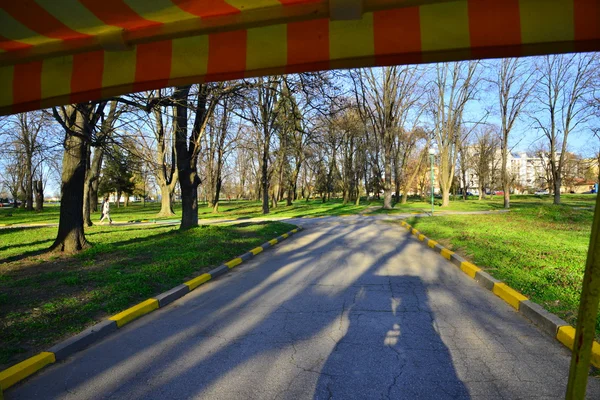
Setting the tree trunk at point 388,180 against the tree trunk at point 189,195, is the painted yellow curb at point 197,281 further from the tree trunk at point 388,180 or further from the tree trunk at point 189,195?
the tree trunk at point 388,180

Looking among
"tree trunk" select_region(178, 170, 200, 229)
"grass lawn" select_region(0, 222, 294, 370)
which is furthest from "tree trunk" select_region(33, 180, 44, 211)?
"tree trunk" select_region(178, 170, 200, 229)

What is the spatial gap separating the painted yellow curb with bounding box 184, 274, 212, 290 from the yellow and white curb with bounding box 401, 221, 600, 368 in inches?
216

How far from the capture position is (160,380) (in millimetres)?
3209

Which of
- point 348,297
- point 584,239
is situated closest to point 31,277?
point 348,297

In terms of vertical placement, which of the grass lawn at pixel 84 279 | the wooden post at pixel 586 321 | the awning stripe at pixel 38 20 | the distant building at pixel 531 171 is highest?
the distant building at pixel 531 171

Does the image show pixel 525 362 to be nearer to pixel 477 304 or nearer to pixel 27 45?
pixel 477 304

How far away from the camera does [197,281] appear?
22.3 feet

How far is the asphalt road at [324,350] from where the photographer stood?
300 centimetres

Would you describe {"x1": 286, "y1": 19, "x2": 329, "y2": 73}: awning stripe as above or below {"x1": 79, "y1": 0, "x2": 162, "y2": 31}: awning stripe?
below

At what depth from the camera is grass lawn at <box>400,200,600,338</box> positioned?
5.13 meters

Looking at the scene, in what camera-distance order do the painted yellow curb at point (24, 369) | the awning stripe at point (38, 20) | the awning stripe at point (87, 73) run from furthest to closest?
the painted yellow curb at point (24, 369)
the awning stripe at point (87, 73)
the awning stripe at point (38, 20)

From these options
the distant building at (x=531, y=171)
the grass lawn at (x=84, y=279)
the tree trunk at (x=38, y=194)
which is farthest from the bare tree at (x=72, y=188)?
the distant building at (x=531, y=171)

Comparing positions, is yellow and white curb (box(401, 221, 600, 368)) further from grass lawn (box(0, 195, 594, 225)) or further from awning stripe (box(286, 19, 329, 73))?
grass lawn (box(0, 195, 594, 225))

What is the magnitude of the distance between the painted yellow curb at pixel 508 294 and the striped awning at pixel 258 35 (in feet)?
15.0
